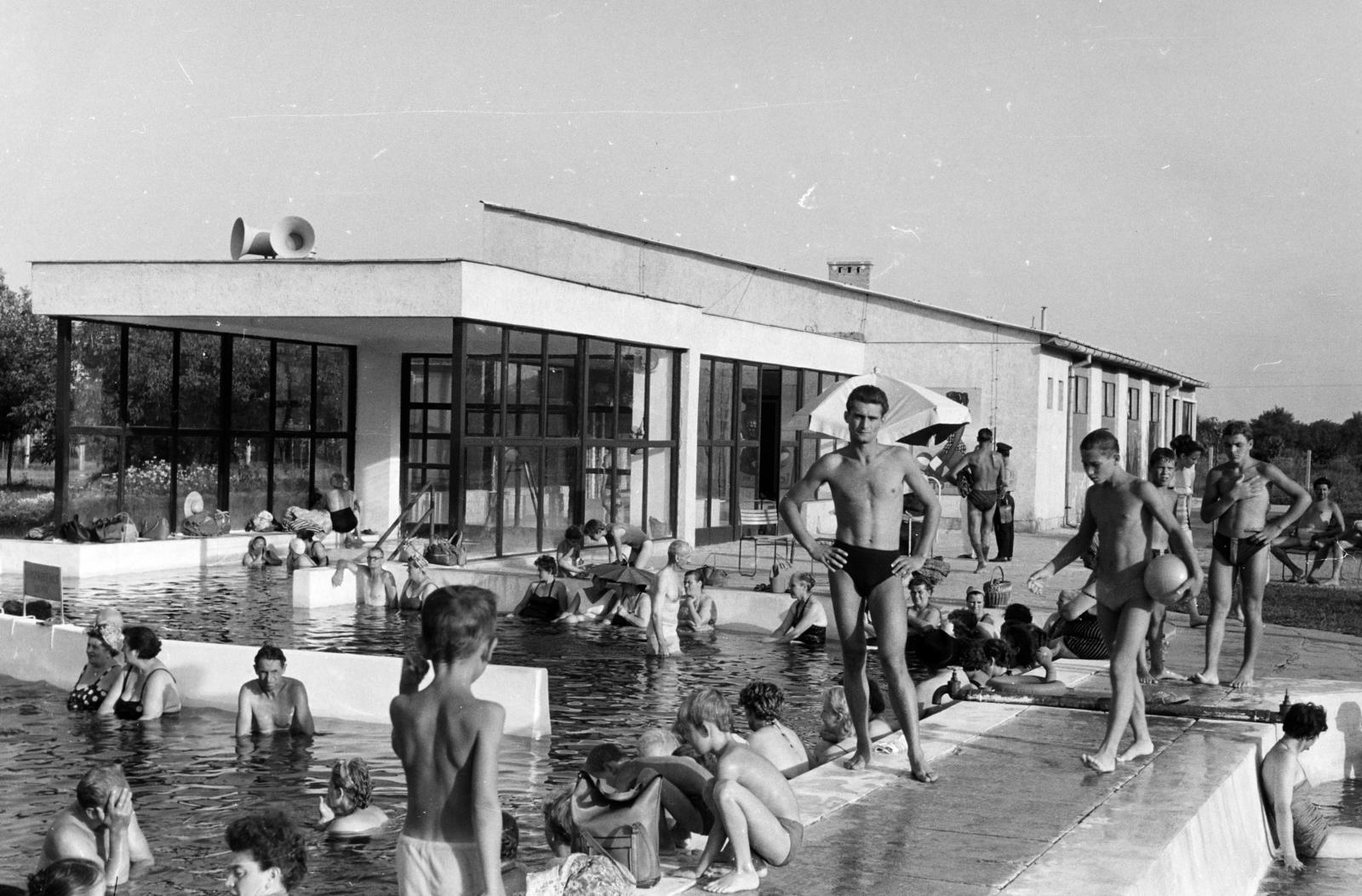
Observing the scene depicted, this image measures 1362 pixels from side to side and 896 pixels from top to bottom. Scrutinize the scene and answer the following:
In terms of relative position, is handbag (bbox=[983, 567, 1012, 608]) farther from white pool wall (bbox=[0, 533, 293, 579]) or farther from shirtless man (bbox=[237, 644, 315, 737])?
white pool wall (bbox=[0, 533, 293, 579])

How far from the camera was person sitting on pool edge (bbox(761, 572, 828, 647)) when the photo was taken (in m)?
16.9

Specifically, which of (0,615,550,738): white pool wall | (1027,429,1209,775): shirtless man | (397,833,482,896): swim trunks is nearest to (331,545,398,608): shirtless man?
(0,615,550,738): white pool wall

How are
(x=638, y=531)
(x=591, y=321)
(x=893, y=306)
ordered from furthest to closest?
(x=893, y=306) < (x=591, y=321) < (x=638, y=531)

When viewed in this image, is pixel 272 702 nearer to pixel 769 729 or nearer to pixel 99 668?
pixel 99 668

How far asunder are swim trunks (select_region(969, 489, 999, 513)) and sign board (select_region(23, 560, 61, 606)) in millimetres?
13560

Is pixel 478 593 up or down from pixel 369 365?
down

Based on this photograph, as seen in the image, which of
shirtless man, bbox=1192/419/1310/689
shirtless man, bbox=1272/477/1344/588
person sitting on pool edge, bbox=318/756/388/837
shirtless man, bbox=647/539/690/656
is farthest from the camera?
shirtless man, bbox=1272/477/1344/588

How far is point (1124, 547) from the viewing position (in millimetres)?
8203

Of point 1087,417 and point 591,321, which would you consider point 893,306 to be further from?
point 591,321

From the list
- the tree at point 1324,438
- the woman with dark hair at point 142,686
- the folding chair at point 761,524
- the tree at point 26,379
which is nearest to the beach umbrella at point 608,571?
the woman with dark hair at point 142,686

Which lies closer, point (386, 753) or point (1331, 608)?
point (386, 753)

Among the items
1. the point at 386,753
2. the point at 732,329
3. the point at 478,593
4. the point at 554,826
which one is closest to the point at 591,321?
the point at 732,329

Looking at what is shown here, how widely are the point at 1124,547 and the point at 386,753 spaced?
5.78 m

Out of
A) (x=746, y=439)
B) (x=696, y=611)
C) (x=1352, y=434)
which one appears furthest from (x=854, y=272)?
(x=1352, y=434)
